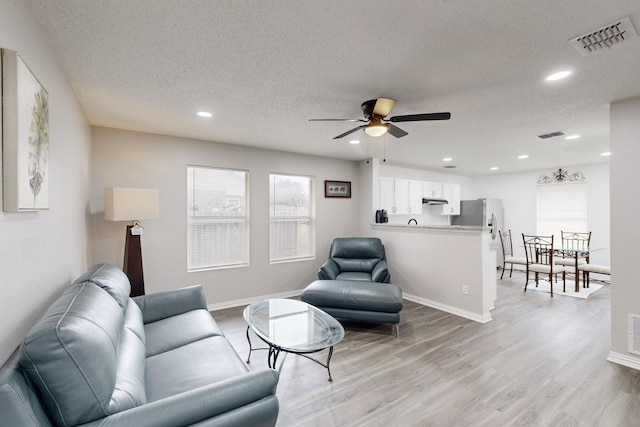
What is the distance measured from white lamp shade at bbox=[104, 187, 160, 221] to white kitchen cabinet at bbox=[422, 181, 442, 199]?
5469 millimetres

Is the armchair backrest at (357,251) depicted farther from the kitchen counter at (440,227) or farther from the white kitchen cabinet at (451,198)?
the white kitchen cabinet at (451,198)

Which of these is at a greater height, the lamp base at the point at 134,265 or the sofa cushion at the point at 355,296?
the lamp base at the point at 134,265

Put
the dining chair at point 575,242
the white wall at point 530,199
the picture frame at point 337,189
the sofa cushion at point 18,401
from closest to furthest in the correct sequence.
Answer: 1. the sofa cushion at point 18,401
2. the picture frame at point 337,189
3. the dining chair at point 575,242
4. the white wall at point 530,199

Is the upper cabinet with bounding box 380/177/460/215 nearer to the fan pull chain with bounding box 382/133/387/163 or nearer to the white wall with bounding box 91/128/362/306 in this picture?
the fan pull chain with bounding box 382/133/387/163

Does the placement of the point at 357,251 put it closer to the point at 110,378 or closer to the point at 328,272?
the point at 328,272

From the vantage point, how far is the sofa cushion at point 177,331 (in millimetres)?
2057

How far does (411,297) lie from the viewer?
15.2 ft

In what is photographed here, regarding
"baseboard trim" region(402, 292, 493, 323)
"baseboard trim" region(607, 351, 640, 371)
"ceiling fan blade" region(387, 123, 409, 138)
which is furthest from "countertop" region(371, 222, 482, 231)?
"ceiling fan blade" region(387, 123, 409, 138)

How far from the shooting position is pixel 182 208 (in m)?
4.00

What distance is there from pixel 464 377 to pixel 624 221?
2029 millimetres

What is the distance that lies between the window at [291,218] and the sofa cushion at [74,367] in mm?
3536

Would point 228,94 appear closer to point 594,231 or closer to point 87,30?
point 87,30

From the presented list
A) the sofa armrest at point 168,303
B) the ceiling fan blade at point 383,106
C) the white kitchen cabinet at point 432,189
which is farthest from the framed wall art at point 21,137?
the white kitchen cabinet at point 432,189

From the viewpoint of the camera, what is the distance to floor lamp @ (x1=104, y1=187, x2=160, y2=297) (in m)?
3.02
